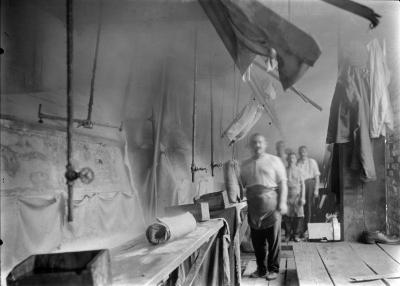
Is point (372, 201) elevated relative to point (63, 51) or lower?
lower

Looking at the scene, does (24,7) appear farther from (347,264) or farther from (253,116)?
(347,264)

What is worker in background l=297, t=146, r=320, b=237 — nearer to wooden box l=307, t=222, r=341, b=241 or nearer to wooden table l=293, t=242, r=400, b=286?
wooden box l=307, t=222, r=341, b=241

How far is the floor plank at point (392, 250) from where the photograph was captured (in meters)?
2.60

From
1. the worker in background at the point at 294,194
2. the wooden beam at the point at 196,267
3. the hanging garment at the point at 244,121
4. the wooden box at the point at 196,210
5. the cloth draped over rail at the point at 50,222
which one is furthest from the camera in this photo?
the wooden box at the point at 196,210

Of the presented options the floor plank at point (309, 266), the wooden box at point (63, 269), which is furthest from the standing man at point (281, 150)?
the wooden box at point (63, 269)

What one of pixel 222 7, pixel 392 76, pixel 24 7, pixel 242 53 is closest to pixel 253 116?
pixel 242 53

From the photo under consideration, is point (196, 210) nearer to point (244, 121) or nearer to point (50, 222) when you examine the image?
point (244, 121)

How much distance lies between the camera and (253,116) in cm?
260

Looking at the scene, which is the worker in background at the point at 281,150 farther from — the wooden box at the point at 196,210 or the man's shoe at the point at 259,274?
the man's shoe at the point at 259,274

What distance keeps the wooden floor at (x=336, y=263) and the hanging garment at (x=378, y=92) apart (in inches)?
36.5

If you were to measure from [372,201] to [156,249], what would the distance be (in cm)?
187

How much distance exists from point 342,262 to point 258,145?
108cm

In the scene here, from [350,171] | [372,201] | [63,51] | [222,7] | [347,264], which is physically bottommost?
[347,264]

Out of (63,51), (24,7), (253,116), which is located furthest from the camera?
(253,116)
